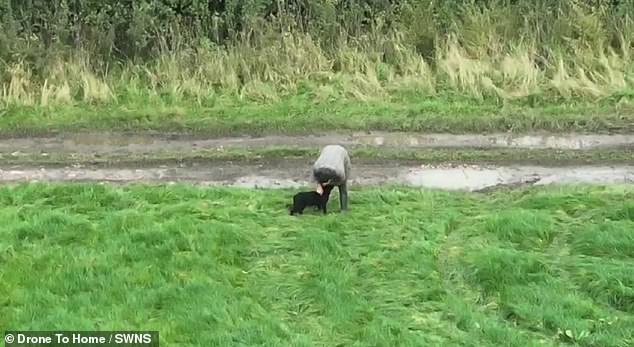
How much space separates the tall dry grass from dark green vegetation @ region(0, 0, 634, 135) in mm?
19

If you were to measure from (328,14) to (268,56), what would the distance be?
1058 millimetres

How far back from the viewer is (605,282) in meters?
6.65

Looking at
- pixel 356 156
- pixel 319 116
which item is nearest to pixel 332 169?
pixel 356 156

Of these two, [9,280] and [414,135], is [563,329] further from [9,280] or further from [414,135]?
[414,135]

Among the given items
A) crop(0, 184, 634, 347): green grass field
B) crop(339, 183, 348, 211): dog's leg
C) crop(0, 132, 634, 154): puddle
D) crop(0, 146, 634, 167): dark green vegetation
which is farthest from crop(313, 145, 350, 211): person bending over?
crop(0, 132, 634, 154): puddle

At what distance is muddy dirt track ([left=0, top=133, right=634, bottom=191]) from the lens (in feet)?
30.0

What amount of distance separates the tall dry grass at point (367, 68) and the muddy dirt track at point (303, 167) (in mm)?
1156

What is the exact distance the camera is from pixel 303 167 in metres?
9.50

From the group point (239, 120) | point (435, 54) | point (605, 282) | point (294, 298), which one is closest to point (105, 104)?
point (239, 120)

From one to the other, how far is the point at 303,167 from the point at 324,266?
267 cm

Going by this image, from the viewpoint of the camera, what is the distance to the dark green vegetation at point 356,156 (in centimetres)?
965

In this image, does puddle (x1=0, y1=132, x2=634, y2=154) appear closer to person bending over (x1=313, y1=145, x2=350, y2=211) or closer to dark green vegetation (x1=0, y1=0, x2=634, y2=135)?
dark green vegetation (x1=0, y1=0, x2=634, y2=135)

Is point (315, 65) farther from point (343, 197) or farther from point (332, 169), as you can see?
point (332, 169)

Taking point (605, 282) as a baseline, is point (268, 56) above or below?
above
